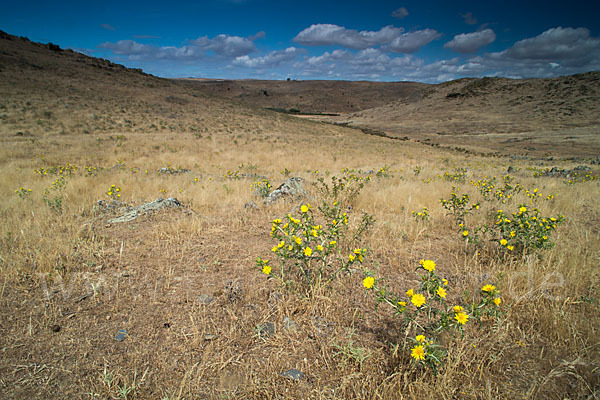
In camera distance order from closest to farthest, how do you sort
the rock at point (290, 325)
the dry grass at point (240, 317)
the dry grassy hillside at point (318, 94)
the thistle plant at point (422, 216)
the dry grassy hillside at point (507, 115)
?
the dry grass at point (240, 317) → the rock at point (290, 325) → the thistle plant at point (422, 216) → the dry grassy hillside at point (507, 115) → the dry grassy hillside at point (318, 94)

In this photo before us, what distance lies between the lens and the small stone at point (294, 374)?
5.97ft

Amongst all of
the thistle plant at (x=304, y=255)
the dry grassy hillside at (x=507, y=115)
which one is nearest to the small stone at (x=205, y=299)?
the thistle plant at (x=304, y=255)

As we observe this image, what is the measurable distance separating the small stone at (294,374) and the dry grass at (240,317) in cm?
4

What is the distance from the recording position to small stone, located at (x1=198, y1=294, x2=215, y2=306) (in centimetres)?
254

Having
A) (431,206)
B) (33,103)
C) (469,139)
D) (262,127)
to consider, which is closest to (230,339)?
(431,206)

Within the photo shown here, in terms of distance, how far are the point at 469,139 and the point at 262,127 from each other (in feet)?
88.1

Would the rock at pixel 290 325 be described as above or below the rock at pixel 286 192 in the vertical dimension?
below

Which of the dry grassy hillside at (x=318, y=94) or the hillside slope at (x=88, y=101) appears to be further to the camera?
the dry grassy hillside at (x=318, y=94)

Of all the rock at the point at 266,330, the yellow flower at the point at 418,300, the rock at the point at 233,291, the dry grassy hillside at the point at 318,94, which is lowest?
the rock at the point at 266,330

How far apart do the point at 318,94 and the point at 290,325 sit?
98.4 m

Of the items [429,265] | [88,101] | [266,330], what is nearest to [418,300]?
[429,265]

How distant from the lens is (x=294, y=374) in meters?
1.84

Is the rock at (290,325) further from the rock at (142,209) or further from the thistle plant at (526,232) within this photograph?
the rock at (142,209)

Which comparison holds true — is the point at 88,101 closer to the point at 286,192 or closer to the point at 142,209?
the point at 142,209
